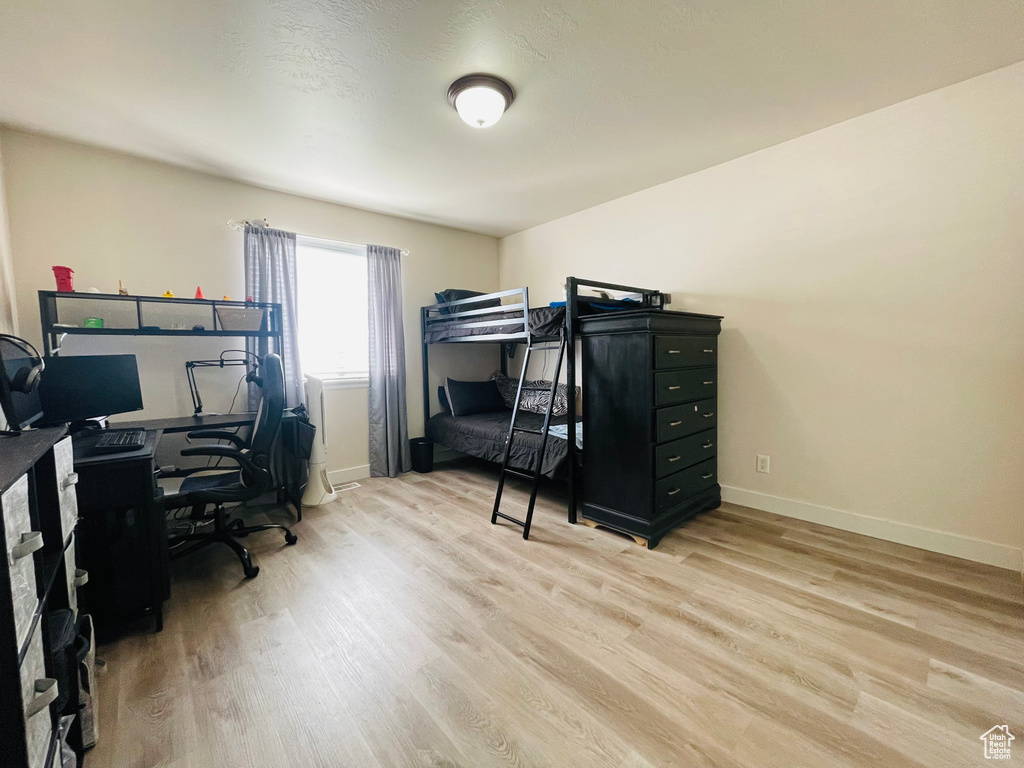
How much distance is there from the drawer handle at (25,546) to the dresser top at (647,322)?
237cm

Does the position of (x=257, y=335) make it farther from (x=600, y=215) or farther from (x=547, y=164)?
(x=600, y=215)

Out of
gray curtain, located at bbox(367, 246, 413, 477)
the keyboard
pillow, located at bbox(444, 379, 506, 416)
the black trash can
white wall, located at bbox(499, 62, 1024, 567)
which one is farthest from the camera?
pillow, located at bbox(444, 379, 506, 416)

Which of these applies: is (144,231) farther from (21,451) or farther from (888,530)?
(888,530)

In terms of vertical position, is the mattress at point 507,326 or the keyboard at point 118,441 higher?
the mattress at point 507,326

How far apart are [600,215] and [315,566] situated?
345 cm

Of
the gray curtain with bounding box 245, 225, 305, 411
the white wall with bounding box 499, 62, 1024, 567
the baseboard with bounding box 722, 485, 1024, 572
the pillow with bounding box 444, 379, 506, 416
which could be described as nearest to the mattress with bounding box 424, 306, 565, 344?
the pillow with bounding box 444, 379, 506, 416

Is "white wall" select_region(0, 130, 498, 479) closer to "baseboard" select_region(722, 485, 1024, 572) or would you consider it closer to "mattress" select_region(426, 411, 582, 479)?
"mattress" select_region(426, 411, 582, 479)

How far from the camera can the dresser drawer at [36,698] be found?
2.53 ft

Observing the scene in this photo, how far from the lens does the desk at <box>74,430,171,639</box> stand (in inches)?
63.4

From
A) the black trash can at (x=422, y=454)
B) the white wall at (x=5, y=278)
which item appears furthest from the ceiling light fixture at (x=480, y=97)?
the black trash can at (x=422, y=454)

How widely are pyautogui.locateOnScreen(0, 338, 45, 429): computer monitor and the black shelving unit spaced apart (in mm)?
546

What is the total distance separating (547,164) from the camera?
2863 mm

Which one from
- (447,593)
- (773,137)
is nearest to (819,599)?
(447,593)

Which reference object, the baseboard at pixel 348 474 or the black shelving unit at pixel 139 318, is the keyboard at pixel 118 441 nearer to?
the black shelving unit at pixel 139 318
